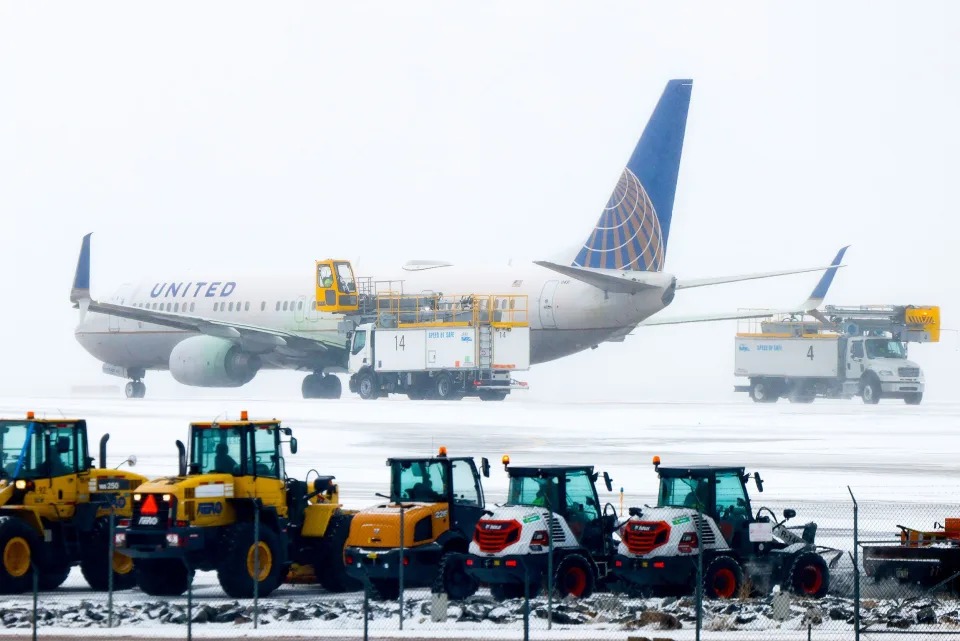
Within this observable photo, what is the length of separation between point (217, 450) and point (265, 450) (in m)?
0.52

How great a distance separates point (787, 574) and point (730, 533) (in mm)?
676

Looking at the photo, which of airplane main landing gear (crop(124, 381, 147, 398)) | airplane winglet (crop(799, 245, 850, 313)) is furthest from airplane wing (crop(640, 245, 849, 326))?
airplane main landing gear (crop(124, 381, 147, 398))

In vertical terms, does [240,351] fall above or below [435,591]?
above

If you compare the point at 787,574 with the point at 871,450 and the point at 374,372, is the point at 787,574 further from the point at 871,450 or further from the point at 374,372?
the point at 374,372

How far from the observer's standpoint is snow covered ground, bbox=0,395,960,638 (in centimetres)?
2188

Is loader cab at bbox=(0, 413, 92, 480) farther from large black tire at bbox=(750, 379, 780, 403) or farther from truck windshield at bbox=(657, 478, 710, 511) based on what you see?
large black tire at bbox=(750, 379, 780, 403)

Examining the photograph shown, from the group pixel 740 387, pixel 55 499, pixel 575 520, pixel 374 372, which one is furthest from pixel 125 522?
pixel 740 387

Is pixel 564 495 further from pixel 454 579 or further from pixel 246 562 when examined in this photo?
pixel 246 562

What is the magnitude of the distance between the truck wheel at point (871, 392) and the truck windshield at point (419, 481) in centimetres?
4553

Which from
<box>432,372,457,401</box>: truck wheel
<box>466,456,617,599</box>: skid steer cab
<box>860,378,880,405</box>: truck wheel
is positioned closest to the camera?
<box>466,456,617,599</box>: skid steer cab

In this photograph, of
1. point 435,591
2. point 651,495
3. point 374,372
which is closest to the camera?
point 435,591

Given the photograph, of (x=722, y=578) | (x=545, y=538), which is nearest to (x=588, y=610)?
(x=545, y=538)

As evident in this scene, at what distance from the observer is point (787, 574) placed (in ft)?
53.1

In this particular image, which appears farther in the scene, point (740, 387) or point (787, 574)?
point (740, 387)
